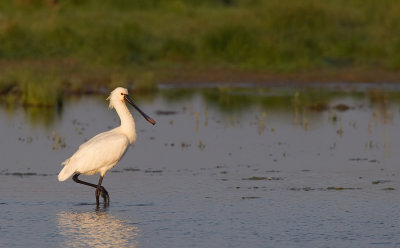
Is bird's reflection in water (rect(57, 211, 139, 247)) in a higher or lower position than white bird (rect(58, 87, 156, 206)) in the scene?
lower

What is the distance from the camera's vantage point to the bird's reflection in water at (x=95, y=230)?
912cm

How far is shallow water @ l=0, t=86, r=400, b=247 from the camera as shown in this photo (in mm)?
9484

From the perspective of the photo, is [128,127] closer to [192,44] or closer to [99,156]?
[99,156]

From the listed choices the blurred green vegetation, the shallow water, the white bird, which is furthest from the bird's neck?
the blurred green vegetation

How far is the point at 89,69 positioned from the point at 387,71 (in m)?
8.56

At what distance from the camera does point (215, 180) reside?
12.5 metres

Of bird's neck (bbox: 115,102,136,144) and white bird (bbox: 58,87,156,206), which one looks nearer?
white bird (bbox: 58,87,156,206)

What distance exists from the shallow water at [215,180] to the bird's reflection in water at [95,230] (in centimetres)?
1

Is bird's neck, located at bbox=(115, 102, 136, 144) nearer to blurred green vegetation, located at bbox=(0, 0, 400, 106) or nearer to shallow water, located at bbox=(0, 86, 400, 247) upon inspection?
shallow water, located at bbox=(0, 86, 400, 247)

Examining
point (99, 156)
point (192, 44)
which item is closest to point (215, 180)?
point (99, 156)

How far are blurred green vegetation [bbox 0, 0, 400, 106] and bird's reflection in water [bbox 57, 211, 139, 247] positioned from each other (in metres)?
13.5

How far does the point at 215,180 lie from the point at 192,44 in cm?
1962

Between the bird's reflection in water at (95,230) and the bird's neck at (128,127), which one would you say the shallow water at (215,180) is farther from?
the bird's neck at (128,127)

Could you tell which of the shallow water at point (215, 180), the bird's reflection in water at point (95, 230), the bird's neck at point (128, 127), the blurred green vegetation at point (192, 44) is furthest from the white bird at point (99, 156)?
the blurred green vegetation at point (192, 44)
